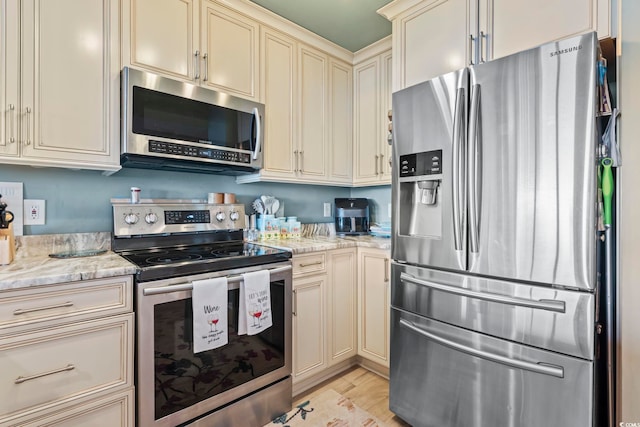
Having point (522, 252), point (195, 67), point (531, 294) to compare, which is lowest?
point (531, 294)

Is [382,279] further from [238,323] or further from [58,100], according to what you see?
[58,100]

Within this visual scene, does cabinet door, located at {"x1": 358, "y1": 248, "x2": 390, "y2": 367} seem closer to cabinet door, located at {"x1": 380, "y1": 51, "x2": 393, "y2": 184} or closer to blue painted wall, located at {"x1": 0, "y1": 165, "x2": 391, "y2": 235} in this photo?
cabinet door, located at {"x1": 380, "y1": 51, "x2": 393, "y2": 184}

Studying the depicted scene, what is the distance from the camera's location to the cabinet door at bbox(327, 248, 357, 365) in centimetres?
216

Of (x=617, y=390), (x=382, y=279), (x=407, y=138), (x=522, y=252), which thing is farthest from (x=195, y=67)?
(x=617, y=390)

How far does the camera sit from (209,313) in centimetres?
148

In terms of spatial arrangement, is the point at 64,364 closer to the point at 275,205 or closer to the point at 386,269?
the point at 275,205

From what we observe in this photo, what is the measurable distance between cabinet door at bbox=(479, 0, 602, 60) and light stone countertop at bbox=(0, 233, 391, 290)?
1283 mm

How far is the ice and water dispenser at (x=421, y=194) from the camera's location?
1.58 metres

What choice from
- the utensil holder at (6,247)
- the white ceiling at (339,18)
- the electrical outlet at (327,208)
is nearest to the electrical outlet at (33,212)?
the utensil holder at (6,247)

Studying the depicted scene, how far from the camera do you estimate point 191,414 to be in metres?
1.48

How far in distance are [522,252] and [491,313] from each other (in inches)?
11.5

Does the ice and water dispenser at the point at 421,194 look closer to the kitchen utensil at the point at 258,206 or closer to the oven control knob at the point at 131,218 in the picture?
the kitchen utensil at the point at 258,206

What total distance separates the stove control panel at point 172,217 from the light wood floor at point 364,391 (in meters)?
1.22

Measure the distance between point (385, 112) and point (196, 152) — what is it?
152cm
